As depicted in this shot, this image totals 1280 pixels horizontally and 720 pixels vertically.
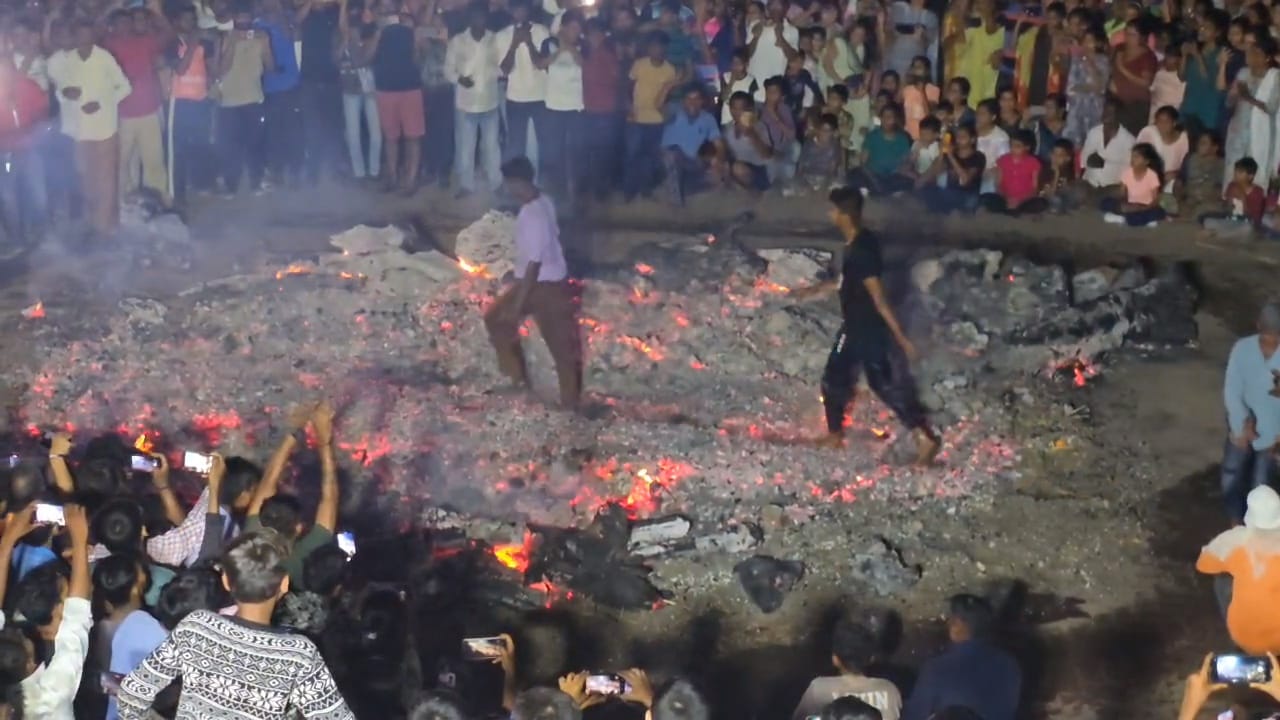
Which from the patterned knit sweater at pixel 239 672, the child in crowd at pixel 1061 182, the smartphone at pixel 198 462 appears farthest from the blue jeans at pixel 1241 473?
the child in crowd at pixel 1061 182

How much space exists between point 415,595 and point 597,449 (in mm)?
1974

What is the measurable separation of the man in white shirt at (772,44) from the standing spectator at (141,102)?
5423 mm

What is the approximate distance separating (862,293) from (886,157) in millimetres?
6001

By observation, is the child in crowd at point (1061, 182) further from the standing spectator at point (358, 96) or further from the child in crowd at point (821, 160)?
the standing spectator at point (358, 96)

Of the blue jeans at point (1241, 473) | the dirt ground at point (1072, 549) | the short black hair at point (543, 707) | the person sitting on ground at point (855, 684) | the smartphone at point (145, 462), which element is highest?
the short black hair at point (543, 707)

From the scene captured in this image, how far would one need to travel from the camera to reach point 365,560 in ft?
30.3

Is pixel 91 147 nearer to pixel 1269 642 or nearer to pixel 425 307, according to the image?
pixel 425 307

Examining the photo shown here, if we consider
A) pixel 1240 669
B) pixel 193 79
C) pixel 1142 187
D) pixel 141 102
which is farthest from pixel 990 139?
pixel 1240 669

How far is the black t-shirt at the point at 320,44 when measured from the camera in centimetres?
1514

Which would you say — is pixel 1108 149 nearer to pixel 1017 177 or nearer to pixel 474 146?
pixel 1017 177

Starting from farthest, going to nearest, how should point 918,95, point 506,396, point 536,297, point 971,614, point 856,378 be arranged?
point 918,95 < point 506,396 < point 536,297 < point 856,378 < point 971,614

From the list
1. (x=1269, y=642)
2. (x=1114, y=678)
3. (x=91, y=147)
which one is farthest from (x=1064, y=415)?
(x=91, y=147)

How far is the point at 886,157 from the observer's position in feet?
50.4

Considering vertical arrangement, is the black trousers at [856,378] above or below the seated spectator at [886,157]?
below
